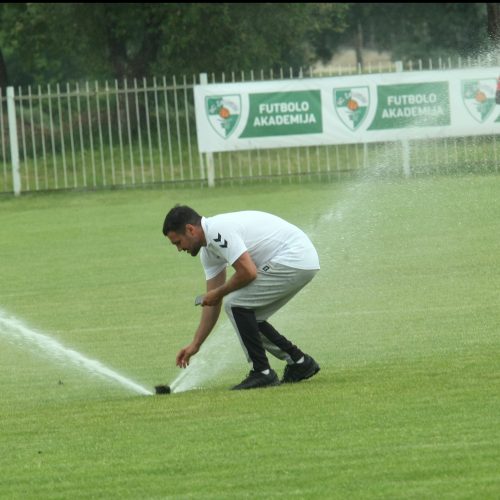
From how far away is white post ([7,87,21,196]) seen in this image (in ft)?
92.0

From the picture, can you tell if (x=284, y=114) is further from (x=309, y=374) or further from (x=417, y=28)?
(x=417, y=28)

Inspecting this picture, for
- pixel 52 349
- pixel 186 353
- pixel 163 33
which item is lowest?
pixel 52 349

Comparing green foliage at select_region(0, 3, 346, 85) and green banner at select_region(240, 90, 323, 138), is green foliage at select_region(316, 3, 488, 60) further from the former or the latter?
green banner at select_region(240, 90, 323, 138)

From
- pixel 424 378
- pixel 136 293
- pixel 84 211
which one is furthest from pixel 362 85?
pixel 424 378

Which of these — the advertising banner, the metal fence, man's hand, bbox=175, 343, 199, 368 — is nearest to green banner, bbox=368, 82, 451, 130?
the advertising banner

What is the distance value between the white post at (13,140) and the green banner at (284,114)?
4768 millimetres

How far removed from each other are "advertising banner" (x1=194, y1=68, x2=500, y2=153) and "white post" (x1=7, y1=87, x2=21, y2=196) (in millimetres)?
3872

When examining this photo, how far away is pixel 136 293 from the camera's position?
627 inches

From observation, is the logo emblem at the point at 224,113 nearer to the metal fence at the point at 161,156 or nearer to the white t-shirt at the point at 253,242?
the metal fence at the point at 161,156

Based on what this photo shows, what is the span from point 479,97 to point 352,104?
97.7 inches

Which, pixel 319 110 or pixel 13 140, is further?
pixel 13 140

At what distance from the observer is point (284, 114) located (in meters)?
27.2

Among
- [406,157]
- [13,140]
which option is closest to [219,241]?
[406,157]

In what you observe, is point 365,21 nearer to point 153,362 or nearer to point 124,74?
point 124,74
